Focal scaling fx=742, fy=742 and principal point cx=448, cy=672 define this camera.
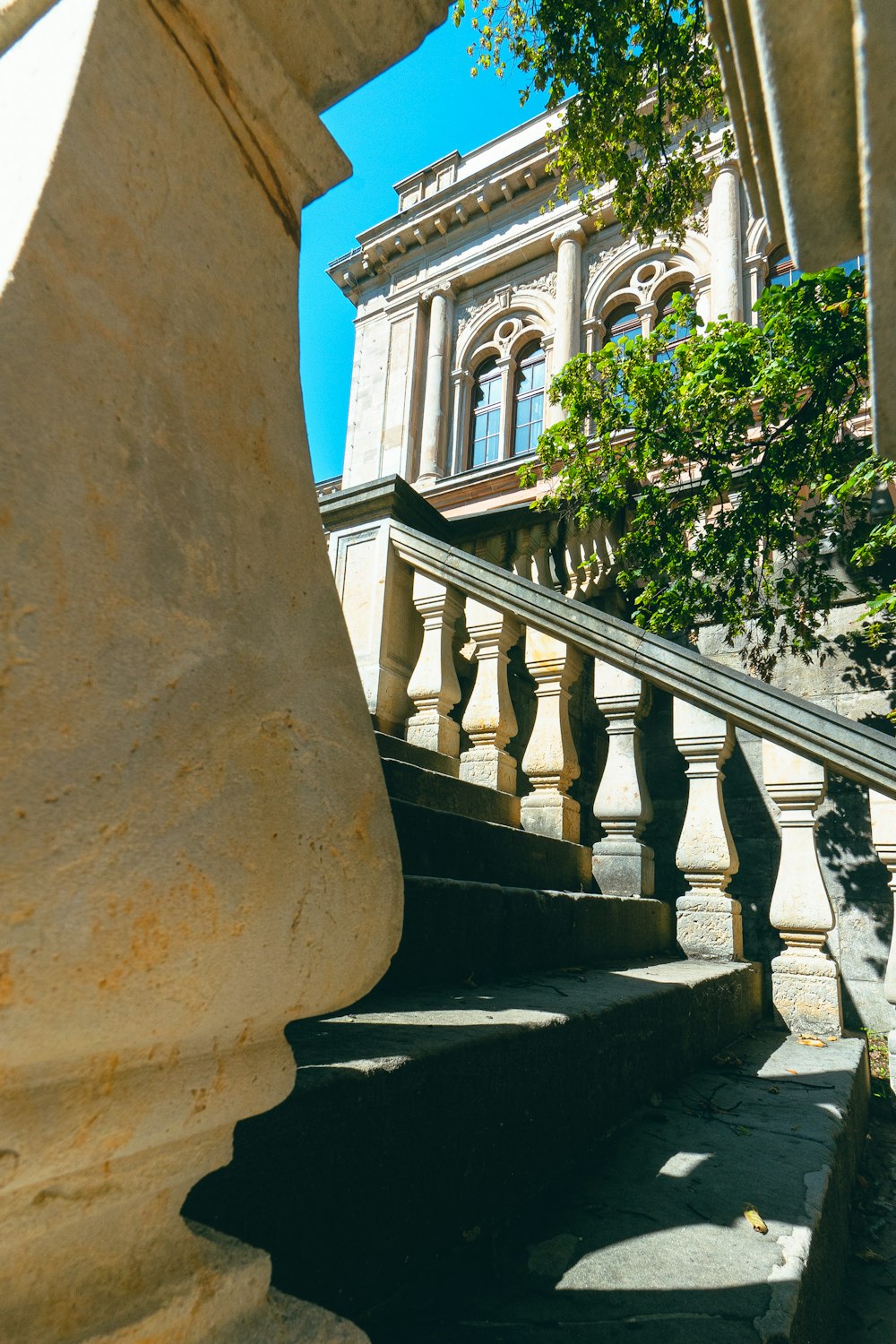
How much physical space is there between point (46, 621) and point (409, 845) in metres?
1.80

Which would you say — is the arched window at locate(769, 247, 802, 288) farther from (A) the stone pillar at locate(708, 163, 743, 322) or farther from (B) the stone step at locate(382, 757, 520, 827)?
(B) the stone step at locate(382, 757, 520, 827)

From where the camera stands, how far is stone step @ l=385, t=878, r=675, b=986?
196 cm

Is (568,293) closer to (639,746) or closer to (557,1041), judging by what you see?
(639,746)

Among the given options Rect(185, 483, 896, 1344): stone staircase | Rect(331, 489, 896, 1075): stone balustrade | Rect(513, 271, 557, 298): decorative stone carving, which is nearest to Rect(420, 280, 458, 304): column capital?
Rect(513, 271, 557, 298): decorative stone carving

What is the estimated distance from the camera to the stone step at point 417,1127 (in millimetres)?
1004

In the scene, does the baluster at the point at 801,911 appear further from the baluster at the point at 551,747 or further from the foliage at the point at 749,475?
the foliage at the point at 749,475

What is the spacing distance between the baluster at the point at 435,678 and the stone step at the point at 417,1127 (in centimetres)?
175

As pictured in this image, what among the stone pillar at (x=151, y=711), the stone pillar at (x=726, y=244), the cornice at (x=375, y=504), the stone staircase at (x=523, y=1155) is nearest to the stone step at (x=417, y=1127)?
the stone staircase at (x=523, y=1155)

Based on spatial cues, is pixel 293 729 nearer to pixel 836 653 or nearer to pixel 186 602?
pixel 186 602

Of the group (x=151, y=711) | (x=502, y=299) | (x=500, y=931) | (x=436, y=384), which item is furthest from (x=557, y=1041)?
(x=502, y=299)

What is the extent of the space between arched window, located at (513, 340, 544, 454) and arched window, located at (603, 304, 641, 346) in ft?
4.92

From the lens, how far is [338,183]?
1271 mm

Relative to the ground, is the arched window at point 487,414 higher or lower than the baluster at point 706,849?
higher

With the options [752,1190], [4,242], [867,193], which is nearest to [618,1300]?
[752,1190]
